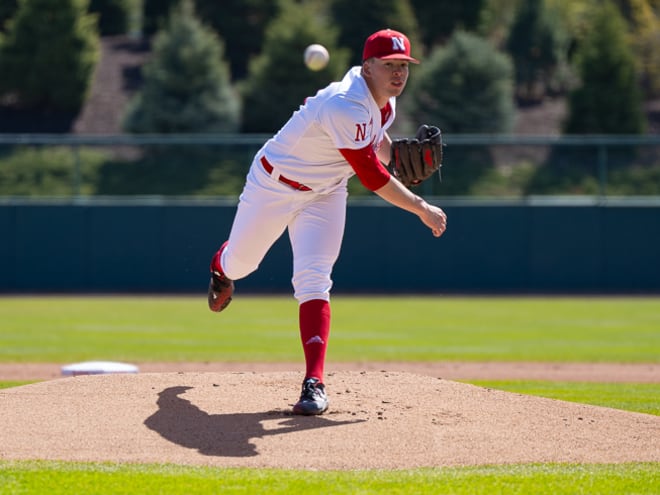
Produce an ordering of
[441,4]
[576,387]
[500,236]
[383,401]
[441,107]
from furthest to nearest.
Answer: [441,4] < [441,107] < [500,236] < [576,387] < [383,401]

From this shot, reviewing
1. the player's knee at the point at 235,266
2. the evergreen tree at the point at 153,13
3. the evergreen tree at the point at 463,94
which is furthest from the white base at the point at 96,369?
the evergreen tree at the point at 153,13

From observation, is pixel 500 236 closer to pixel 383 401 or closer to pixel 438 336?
pixel 438 336

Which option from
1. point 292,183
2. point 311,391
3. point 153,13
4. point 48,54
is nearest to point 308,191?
point 292,183

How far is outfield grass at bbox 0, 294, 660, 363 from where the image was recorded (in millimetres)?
9984

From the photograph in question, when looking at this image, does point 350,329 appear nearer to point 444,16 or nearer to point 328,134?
point 328,134

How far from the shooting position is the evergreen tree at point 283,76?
2791cm

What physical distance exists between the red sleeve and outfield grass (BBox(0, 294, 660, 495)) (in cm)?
144

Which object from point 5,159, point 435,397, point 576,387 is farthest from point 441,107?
point 435,397

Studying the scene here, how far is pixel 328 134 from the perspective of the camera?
5.00 m

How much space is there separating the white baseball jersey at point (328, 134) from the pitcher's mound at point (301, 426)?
3.83 feet

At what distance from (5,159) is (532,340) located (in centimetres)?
1090

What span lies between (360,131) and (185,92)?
2362 cm

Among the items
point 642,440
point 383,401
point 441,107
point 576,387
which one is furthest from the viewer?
point 441,107

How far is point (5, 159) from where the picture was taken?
18.4 meters
